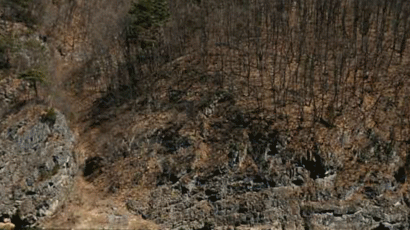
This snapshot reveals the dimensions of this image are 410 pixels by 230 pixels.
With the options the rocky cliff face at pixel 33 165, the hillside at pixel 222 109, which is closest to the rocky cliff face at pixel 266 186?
the hillside at pixel 222 109

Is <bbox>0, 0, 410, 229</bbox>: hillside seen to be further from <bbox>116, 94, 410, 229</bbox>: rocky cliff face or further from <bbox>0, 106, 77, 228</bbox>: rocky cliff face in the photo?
<bbox>0, 106, 77, 228</bbox>: rocky cliff face

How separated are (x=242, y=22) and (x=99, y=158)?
16.8m

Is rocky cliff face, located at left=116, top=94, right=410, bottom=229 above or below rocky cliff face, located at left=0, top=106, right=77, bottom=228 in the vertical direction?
below

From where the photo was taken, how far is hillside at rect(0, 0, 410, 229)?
79.1ft

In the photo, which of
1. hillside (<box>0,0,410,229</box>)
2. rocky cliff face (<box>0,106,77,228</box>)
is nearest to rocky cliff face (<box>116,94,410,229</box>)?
hillside (<box>0,0,410,229</box>)

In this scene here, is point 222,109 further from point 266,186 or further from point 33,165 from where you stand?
point 33,165

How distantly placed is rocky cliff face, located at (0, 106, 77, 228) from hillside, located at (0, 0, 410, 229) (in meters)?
0.25

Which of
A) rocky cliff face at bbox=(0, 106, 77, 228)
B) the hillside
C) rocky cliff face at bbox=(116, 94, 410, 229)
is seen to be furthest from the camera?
the hillside

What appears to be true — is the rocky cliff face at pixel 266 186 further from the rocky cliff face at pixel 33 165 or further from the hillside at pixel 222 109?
the rocky cliff face at pixel 33 165

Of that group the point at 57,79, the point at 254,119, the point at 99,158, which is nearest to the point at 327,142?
the point at 254,119

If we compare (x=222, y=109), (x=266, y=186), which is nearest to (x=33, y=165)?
(x=222, y=109)

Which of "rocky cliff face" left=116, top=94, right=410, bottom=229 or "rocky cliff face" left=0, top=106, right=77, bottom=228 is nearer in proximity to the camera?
"rocky cliff face" left=0, top=106, right=77, bottom=228

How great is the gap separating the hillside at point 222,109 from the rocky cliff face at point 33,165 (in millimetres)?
249

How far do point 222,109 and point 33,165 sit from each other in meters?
11.8
